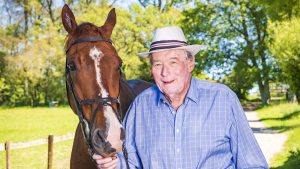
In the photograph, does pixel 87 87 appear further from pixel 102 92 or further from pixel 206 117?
pixel 206 117

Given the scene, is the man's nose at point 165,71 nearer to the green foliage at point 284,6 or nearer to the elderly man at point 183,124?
the elderly man at point 183,124

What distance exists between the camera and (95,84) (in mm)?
3121

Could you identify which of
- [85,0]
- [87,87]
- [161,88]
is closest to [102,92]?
[87,87]

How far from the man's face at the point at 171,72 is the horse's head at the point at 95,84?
0.45 m

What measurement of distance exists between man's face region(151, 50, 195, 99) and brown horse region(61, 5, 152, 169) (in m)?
0.45

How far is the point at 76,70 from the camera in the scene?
3.26m

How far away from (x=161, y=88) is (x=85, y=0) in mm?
36726

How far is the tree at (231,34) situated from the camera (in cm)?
3141

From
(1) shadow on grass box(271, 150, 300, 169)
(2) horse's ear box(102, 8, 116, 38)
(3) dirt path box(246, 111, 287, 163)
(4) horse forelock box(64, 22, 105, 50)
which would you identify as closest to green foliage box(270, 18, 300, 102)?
(3) dirt path box(246, 111, 287, 163)

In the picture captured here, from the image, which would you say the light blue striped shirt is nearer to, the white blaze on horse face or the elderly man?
the elderly man

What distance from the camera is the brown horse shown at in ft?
9.32

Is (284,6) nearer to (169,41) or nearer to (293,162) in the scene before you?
(293,162)

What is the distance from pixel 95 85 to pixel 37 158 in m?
9.53

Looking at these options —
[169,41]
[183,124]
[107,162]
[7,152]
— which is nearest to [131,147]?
[107,162]
